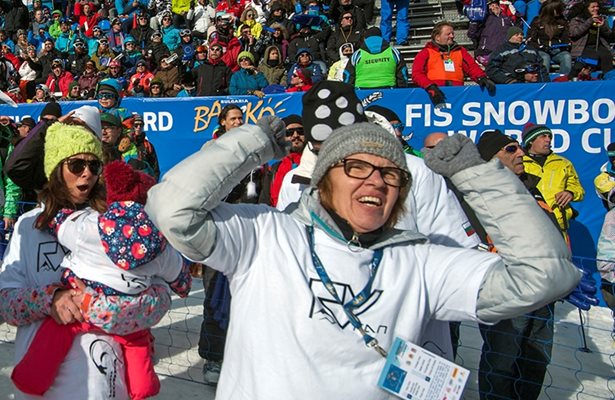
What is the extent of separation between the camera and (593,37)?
9609 millimetres

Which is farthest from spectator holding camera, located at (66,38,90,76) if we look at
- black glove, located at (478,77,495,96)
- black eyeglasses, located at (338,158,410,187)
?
black eyeglasses, located at (338,158,410,187)

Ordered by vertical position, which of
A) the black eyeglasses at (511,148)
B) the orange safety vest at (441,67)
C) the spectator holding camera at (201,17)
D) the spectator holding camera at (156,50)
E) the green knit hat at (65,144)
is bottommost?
the black eyeglasses at (511,148)

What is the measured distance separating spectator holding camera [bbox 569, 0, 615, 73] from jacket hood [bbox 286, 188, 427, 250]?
8947mm

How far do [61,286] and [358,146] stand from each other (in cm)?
131

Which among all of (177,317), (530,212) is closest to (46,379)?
(530,212)

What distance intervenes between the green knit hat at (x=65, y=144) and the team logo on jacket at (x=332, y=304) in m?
1.30

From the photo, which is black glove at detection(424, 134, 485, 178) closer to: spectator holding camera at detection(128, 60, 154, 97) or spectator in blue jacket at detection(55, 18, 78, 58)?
spectator holding camera at detection(128, 60, 154, 97)

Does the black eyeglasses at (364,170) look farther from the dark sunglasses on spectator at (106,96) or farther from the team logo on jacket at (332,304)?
the dark sunglasses on spectator at (106,96)

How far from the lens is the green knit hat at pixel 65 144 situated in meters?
2.43

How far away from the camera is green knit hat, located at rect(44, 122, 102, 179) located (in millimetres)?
2430

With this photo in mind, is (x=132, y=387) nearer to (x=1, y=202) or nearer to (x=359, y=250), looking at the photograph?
(x=359, y=250)

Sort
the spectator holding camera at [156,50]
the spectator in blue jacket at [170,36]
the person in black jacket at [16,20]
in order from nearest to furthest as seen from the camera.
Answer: the spectator holding camera at [156,50]
the spectator in blue jacket at [170,36]
the person in black jacket at [16,20]

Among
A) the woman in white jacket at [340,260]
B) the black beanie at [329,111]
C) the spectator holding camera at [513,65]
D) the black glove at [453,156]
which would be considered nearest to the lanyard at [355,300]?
the woman in white jacket at [340,260]

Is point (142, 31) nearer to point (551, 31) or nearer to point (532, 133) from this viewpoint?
point (551, 31)
